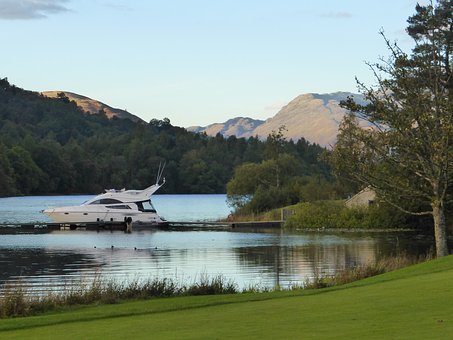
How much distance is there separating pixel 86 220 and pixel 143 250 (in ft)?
94.9

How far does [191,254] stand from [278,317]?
37526mm

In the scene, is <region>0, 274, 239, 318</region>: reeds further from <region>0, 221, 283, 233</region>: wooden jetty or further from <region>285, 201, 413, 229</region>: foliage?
<region>0, 221, 283, 233</region>: wooden jetty

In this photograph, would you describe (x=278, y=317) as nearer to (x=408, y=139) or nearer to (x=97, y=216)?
(x=408, y=139)

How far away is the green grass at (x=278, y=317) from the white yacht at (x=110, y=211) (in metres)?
65.0

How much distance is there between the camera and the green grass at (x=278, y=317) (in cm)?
1405

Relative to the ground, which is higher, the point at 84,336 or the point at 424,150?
the point at 424,150

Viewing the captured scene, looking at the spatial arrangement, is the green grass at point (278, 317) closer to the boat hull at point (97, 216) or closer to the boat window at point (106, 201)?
the boat hull at point (97, 216)

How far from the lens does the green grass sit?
1405 cm

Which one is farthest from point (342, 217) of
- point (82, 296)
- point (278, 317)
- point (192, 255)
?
point (278, 317)

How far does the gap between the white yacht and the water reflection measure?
1087cm

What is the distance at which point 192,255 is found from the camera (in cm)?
5284

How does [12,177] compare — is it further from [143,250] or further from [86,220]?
[143,250]

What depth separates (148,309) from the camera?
19.4 meters

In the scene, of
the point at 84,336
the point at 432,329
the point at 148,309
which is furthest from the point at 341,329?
the point at 148,309
